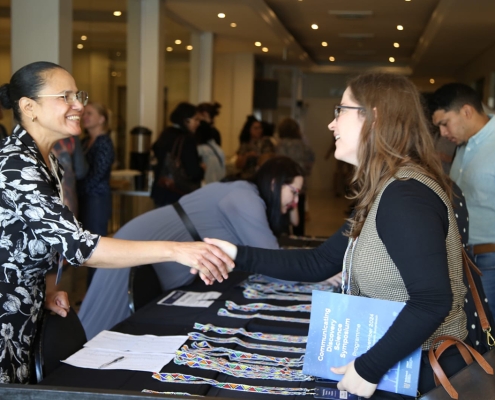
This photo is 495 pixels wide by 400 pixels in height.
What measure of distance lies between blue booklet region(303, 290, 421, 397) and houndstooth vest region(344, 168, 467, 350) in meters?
0.06

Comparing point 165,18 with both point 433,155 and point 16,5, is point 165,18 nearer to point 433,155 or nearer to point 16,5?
point 16,5

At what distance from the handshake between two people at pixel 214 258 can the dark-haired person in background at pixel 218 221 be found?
A: 1.25 m

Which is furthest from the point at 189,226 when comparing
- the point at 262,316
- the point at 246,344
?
the point at 246,344

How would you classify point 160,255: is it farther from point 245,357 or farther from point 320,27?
point 320,27

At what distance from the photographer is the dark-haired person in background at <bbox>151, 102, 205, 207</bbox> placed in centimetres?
622

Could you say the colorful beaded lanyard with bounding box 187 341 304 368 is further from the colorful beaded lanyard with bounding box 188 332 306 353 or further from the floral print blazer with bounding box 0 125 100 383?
the floral print blazer with bounding box 0 125 100 383

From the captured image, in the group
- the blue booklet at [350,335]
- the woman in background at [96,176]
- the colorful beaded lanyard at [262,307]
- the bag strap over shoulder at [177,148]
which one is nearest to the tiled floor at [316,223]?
the woman in background at [96,176]

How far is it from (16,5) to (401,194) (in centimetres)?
538

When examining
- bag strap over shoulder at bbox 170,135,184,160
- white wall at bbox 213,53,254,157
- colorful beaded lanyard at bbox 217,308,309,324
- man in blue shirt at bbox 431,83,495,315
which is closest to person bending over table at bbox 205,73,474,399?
colorful beaded lanyard at bbox 217,308,309,324

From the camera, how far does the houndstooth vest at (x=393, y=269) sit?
1617 millimetres

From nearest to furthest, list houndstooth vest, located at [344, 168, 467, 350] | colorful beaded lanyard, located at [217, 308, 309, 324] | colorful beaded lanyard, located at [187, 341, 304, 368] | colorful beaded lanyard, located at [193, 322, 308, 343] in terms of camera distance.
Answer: houndstooth vest, located at [344, 168, 467, 350] → colorful beaded lanyard, located at [187, 341, 304, 368] → colorful beaded lanyard, located at [193, 322, 308, 343] → colorful beaded lanyard, located at [217, 308, 309, 324]

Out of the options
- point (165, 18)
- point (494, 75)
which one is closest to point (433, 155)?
point (165, 18)

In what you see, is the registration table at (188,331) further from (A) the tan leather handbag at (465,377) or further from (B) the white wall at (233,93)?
(B) the white wall at (233,93)

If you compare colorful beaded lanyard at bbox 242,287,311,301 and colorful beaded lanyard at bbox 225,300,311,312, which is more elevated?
colorful beaded lanyard at bbox 225,300,311,312
